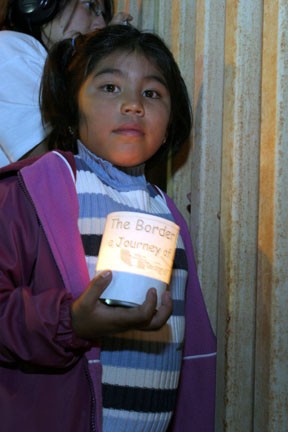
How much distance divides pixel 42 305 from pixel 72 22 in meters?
1.23

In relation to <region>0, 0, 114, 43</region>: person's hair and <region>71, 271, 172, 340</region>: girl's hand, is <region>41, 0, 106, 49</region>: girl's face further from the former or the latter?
<region>71, 271, 172, 340</region>: girl's hand

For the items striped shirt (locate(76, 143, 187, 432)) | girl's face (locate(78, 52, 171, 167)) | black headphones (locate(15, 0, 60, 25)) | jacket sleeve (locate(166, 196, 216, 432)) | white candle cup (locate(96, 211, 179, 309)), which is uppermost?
black headphones (locate(15, 0, 60, 25))

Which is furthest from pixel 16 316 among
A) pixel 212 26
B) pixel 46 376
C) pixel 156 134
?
pixel 212 26

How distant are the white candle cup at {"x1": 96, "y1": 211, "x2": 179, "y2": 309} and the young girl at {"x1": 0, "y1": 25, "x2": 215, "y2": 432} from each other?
2 centimetres

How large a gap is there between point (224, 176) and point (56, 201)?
54cm

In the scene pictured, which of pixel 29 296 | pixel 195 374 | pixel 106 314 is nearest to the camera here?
pixel 106 314

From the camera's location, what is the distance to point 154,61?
1727 millimetres

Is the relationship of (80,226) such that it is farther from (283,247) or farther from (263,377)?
(263,377)

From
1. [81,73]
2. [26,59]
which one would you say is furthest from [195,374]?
[26,59]

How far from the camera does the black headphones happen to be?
2.15 metres

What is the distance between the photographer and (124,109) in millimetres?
1593

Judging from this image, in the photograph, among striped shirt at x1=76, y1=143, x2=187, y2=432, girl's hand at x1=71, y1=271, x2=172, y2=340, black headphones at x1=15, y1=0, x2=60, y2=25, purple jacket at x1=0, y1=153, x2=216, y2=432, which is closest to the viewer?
girl's hand at x1=71, y1=271, x2=172, y2=340

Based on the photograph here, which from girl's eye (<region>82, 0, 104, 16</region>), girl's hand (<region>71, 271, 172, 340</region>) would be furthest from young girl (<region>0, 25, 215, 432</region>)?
girl's eye (<region>82, 0, 104, 16</region>)

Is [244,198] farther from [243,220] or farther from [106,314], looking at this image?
[106,314]
